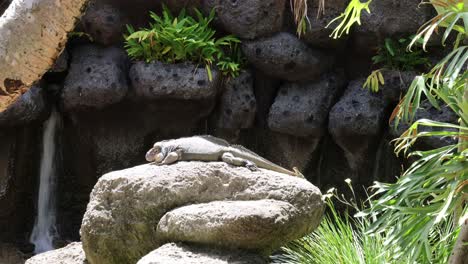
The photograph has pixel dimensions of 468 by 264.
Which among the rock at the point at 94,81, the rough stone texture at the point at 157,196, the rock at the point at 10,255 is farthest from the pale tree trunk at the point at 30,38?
the rock at the point at 10,255

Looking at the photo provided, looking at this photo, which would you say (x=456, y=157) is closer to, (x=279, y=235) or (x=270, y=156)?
(x=279, y=235)

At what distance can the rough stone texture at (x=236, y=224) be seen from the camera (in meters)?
4.87

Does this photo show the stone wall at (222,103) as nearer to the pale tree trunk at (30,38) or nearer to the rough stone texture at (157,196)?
the rough stone texture at (157,196)

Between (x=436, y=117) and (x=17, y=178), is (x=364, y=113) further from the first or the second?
(x=17, y=178)

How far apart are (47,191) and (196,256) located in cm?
509

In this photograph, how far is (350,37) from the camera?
30.1 ft

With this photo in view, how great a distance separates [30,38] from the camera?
1480 mm

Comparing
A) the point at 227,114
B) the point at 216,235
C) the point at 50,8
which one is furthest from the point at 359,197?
the point at 50,8

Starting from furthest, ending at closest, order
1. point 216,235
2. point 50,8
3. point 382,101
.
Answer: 1. point 382,101
2. point 216,235
3. point 50,8

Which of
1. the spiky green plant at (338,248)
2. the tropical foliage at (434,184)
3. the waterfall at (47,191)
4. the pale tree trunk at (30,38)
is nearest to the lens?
the pale tree trunk at (30,38)

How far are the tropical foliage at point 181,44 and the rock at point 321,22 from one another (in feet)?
3.10

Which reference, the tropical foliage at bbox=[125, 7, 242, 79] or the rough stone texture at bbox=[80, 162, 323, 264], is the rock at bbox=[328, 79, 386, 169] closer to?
the tropical foliage at bbox=[125, 7, 242, 79]

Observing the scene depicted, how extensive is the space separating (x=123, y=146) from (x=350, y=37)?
125 inches

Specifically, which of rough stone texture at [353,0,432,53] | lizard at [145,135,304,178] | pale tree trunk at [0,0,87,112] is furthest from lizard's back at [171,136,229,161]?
pale tree trunk at [0,0,87,112]
